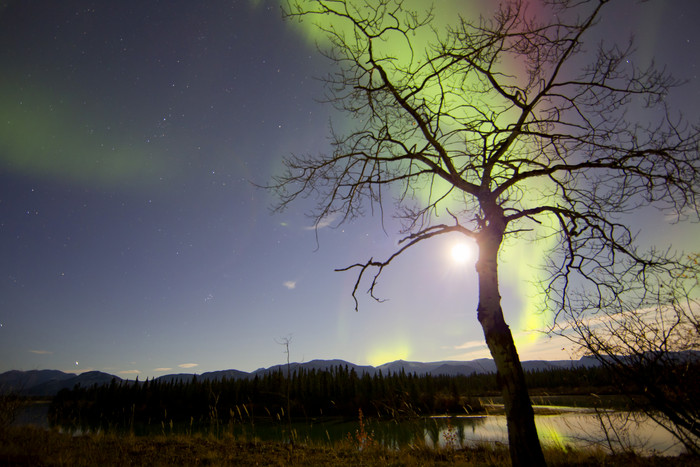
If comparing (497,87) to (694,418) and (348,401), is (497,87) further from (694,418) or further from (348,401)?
(348,401)

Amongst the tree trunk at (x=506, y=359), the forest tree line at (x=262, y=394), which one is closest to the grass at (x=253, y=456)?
the tree trunk at (x=506, y=359)

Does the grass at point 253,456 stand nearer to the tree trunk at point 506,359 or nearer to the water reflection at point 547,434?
the water reflection at point 547,434

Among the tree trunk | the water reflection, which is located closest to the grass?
the water reflection

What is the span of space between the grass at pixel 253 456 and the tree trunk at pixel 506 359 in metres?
3.61

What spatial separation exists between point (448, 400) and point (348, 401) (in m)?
17.6

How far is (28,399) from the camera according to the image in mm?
14914

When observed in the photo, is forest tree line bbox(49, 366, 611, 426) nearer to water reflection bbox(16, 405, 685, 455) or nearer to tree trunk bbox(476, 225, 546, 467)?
water reflection bbox(16, 405, 685, 455)

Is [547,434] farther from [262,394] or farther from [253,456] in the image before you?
[262,394]

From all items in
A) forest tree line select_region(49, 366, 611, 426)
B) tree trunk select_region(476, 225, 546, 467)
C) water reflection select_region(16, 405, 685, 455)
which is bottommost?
forest tree line select_region(49, 366, 611, 426)

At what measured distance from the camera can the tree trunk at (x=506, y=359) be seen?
401 cm

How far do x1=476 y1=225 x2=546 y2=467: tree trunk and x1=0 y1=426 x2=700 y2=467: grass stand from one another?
3607 mm

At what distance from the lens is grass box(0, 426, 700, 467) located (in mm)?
7008

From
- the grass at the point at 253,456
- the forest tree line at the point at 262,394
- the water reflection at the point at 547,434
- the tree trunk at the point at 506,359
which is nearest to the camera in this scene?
the tree trunk at the point at 506,359

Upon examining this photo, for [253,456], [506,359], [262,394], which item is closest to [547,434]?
[253,456]
